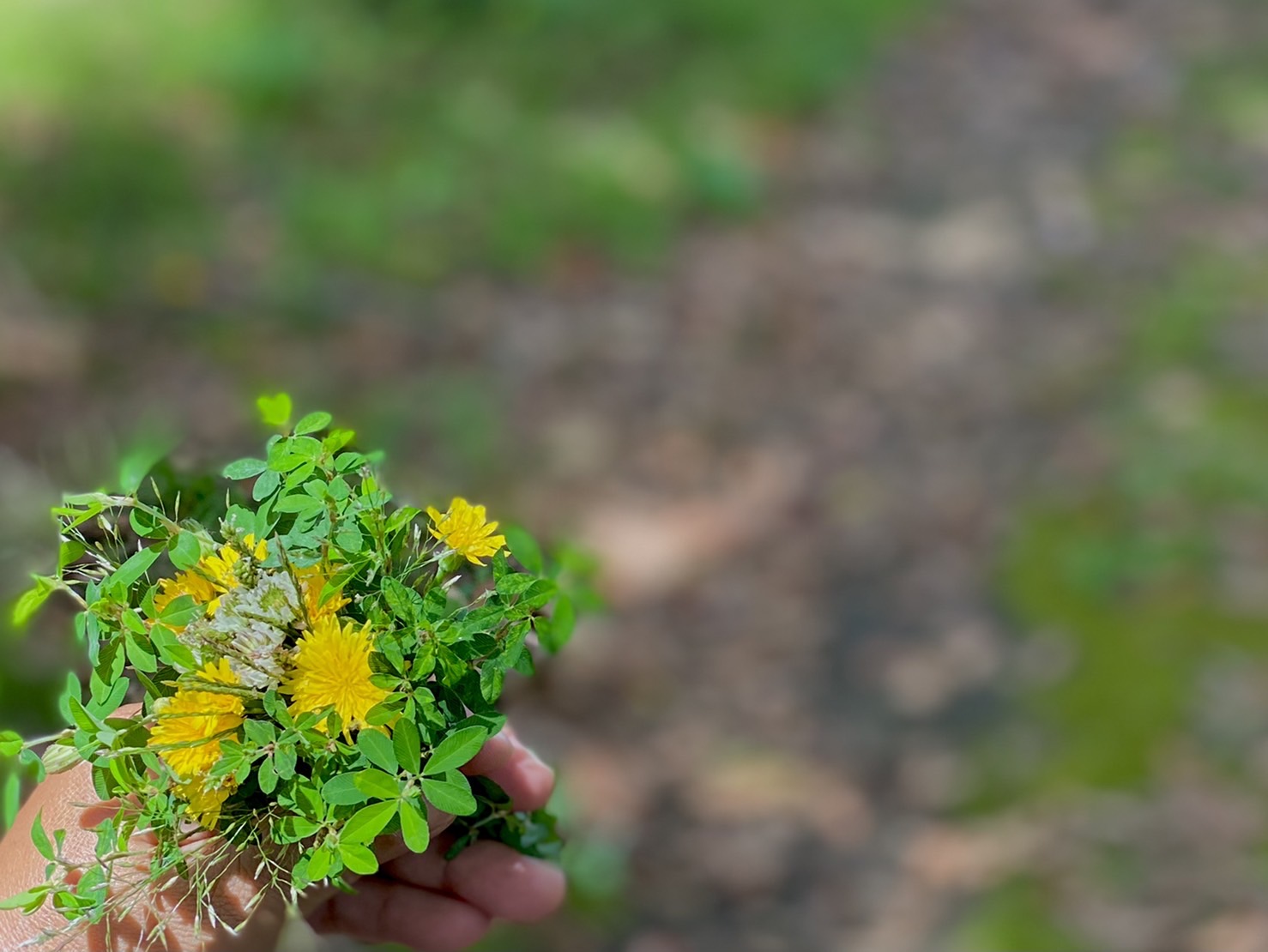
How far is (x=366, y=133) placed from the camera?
416cm

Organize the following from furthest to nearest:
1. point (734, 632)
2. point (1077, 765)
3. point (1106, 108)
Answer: point (1106, 108) → point (734, 632) → point (1077, 765)

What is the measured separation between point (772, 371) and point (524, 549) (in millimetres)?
2512

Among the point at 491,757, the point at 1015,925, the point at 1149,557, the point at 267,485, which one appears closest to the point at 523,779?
the point at 491,757

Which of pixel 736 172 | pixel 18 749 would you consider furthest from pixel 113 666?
pixel 736 172

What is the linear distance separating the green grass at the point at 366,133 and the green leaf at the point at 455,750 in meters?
2.81

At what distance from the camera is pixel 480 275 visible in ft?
12.6

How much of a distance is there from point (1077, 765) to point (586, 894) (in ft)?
3.54

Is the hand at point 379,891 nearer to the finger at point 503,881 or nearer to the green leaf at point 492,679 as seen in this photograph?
the finger at point 503,881

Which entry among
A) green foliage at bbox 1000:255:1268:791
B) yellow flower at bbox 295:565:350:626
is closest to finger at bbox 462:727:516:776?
yellow flower at bbox 295:565:350:626

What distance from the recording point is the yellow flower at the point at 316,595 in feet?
3.42

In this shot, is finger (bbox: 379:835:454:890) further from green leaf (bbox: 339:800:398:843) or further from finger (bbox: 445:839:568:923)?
green leaf (bbox: 339:800:398:843)

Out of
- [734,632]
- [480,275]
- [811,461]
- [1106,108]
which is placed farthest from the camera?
[1106,108]

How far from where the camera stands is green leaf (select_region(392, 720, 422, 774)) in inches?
39.6

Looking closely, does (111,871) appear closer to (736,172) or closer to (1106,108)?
(736,172)
